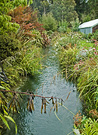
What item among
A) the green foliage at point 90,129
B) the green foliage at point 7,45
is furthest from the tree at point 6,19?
the green foliage at point 90,129

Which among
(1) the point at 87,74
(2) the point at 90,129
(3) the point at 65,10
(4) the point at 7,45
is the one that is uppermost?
(3) the point at 65,10

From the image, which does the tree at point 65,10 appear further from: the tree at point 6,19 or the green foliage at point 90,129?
the green foliage at point 90,129

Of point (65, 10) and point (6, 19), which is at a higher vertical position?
point (65, 10)

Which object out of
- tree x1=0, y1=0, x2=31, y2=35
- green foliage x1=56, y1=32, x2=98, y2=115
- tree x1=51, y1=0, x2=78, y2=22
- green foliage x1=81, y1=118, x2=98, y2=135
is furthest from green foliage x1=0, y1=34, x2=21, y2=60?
tree x1=51, y1=0, x2=78, y2=22

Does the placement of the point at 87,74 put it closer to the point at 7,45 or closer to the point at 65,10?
the point at 7,45

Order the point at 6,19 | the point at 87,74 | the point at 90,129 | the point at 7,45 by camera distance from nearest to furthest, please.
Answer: the point at 90,129
the point at 87,74
the point at 6,19
the point at 7,45

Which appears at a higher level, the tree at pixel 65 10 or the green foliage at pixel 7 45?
the tree at pixel 65 10

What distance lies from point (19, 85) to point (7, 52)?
46.6 inches

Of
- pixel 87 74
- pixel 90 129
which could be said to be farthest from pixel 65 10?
pixel 90 129

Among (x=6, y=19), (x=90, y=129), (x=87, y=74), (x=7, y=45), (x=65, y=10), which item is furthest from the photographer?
(x=65, y=10)

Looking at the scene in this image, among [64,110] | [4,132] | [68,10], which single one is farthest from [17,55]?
[68,10]

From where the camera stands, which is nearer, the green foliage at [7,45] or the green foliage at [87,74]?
the green foliage at [87,74]

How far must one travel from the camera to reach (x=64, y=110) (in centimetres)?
309

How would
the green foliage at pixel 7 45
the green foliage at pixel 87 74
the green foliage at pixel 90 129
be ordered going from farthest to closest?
the green foliage at pixel 7 45
the green foliage at pixel 87 74
the green foliage at pixel 90 129
